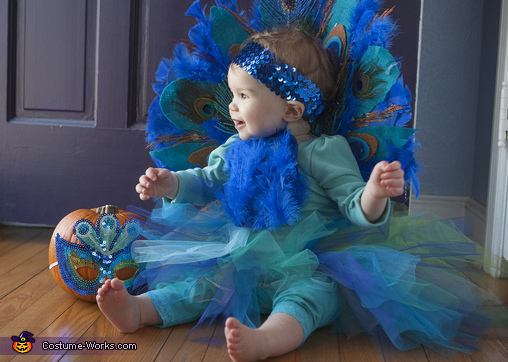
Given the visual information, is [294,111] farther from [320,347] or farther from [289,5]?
[320,347]

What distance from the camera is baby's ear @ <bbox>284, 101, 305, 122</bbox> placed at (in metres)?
1.24

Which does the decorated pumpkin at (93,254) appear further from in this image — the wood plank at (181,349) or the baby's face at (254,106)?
the baby's face at (254,106)

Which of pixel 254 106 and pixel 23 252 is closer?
pixel 254 106

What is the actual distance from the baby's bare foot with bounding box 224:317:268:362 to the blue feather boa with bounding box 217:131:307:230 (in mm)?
299

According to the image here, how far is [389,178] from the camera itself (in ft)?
3.20

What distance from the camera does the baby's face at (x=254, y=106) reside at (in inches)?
48.2

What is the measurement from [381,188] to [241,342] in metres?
0.38

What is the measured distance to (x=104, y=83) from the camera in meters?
1.85

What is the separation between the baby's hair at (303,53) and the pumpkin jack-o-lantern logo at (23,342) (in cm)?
79

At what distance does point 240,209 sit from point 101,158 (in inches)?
33.9

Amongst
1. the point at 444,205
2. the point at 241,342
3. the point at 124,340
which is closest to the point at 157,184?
the point at 124,340

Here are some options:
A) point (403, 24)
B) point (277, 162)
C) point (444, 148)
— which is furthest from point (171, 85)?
point (444, 148)

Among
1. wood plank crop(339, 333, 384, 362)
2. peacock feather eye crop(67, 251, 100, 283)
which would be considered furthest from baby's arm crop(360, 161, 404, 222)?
peacock feather eye crop(67, 251, 100, 283)

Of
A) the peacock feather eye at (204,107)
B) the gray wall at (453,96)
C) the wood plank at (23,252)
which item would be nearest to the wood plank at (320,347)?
the peacock feather eye at (204,107)
